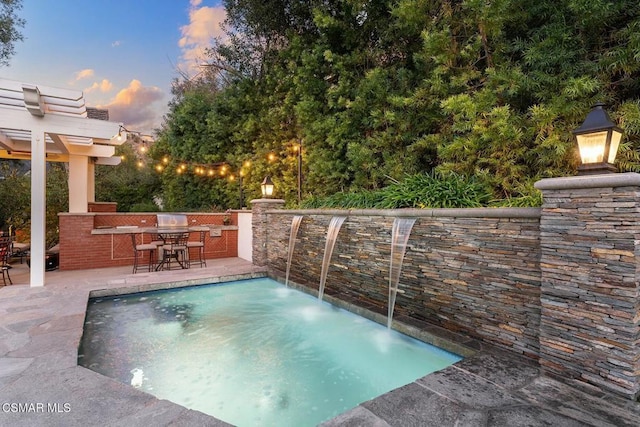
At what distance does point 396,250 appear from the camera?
162 inches

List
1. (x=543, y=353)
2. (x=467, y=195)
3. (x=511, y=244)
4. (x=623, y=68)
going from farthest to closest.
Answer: (x=467, y=195), (x=623, y=68), (x=511, y=244), (x=543, y=353)

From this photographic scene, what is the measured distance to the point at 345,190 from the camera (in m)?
6.84

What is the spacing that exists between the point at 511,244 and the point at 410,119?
308 cm

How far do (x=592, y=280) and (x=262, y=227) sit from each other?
6.17 meters

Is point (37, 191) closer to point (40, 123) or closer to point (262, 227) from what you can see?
point (40, 123)

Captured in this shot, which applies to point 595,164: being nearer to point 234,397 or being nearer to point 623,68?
point 623,68

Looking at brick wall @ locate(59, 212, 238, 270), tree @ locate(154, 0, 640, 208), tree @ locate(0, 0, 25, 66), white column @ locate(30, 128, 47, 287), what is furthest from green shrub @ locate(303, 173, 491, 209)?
tree @ locate(0, 0, 25, 66)

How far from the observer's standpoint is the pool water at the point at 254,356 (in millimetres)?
2566

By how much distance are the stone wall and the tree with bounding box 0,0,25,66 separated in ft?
42.4

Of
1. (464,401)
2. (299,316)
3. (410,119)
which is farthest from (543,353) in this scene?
(410,119)

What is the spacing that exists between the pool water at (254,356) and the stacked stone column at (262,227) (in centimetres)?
242

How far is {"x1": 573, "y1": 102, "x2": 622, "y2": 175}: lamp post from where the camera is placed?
2.30 metres

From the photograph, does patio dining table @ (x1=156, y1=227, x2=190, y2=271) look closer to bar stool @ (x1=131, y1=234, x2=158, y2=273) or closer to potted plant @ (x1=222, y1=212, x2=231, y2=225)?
bar stool @ (x1=131, y1=234, x2=158, y2=273)

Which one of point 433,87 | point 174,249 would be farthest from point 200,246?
point 433,87
